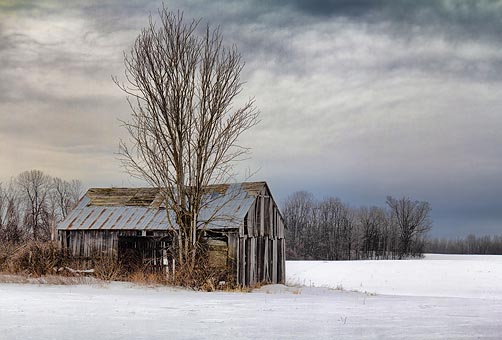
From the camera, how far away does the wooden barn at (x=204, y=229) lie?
25422 millimetres

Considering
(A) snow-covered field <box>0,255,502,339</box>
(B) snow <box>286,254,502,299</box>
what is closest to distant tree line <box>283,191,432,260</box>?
(B) snow <box>286,254,502,299</box>

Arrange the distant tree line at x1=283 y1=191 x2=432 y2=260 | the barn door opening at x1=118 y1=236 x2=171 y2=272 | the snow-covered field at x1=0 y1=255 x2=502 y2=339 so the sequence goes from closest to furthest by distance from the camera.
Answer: the snow-covered field at x1=0 y1=255 x2=502 y2=339, the barn door opening at x1=118 y1=236 x2=171 y2=272, the distant tree line at x1=283 y1=191 x2=432 y2=260

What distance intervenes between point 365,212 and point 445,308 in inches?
3641

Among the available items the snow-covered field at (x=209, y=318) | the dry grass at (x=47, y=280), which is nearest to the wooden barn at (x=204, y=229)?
the dry grass at (x=47, y=280)

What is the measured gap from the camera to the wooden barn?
83.4 ft

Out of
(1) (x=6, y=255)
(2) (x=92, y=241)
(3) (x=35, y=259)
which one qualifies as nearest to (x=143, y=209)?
(2) (x=92, y=241)

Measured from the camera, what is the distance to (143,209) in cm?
2834

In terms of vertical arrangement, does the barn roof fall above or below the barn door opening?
above

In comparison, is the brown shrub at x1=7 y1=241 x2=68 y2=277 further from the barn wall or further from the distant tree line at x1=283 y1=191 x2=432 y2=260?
the distant tree line at x1=283 y1=191 x2=432 y2=260

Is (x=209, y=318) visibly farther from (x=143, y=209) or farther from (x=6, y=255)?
(x=143, y=209)

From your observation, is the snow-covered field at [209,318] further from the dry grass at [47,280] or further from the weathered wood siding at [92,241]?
the weathered wood siding at [92,241]

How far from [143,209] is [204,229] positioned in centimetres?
496

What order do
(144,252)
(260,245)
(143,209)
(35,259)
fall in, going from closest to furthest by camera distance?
(35,259) → (144,252) → (260,245) → (143,209)

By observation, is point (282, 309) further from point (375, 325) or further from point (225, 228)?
point (225, 228)
